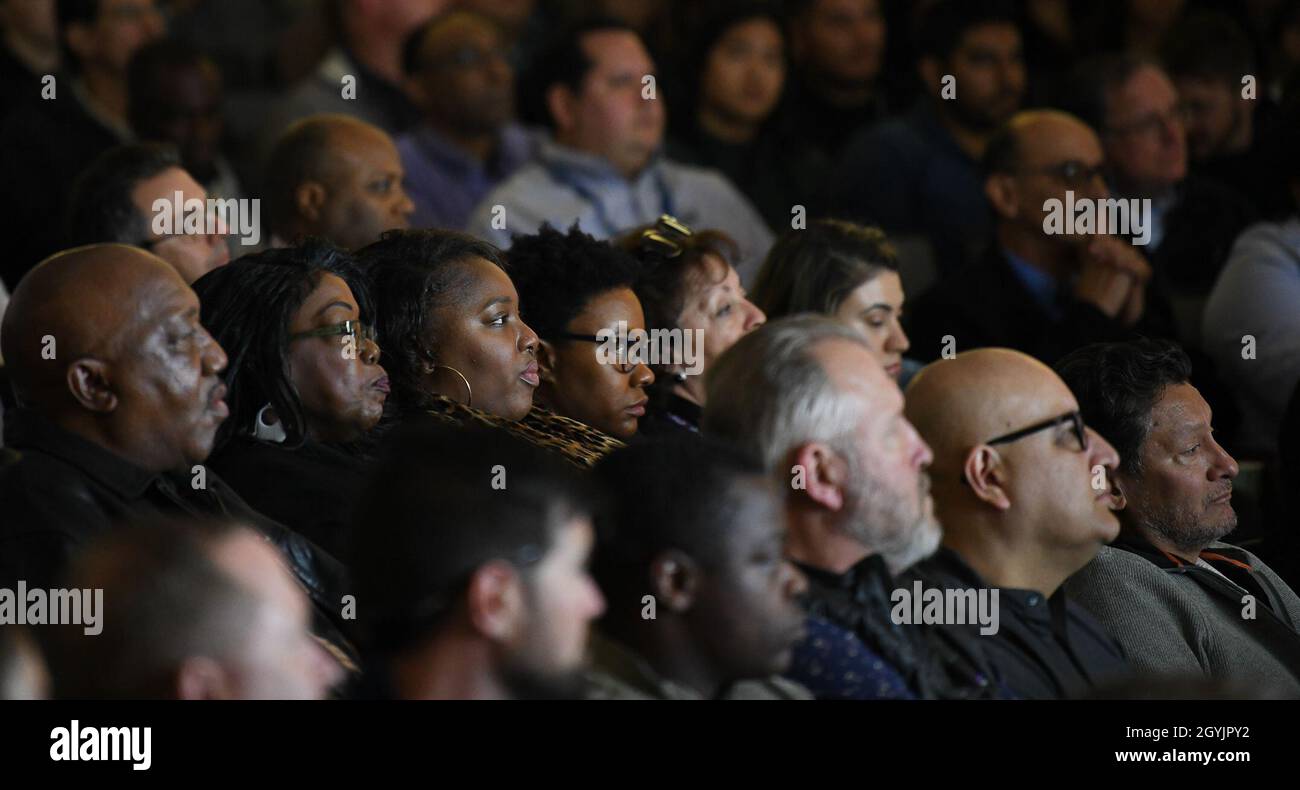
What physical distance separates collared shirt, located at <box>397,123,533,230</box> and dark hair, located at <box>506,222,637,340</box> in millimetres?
1489

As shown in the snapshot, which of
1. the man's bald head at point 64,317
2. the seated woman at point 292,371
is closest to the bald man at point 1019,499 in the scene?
the seated woman at point 292,371

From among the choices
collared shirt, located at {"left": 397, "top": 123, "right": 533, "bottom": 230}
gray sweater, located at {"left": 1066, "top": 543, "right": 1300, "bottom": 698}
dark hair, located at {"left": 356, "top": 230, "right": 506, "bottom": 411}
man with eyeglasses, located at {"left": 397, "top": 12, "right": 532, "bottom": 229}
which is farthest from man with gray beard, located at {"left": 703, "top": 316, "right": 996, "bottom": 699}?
man with eyeglasses, located at {"left": 397, "top": 12, "right": 532, "bottom": 229}

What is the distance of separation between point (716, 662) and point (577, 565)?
26 centimetres

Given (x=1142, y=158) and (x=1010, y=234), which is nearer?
(x=1010, y=234)

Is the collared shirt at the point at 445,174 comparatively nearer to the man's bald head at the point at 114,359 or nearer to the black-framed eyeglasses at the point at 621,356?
the black-framed eyeglasses at the point at 621,356

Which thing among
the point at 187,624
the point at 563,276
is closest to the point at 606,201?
the point at 563,276

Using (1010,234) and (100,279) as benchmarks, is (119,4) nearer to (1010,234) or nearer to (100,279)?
(1010,234)

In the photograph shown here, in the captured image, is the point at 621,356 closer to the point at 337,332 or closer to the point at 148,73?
the point at 337,332

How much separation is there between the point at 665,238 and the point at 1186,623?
131cm

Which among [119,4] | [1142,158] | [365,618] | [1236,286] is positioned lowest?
[365,618]

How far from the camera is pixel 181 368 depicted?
8.20 feet

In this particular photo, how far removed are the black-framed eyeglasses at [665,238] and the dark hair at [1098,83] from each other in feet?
6.45
